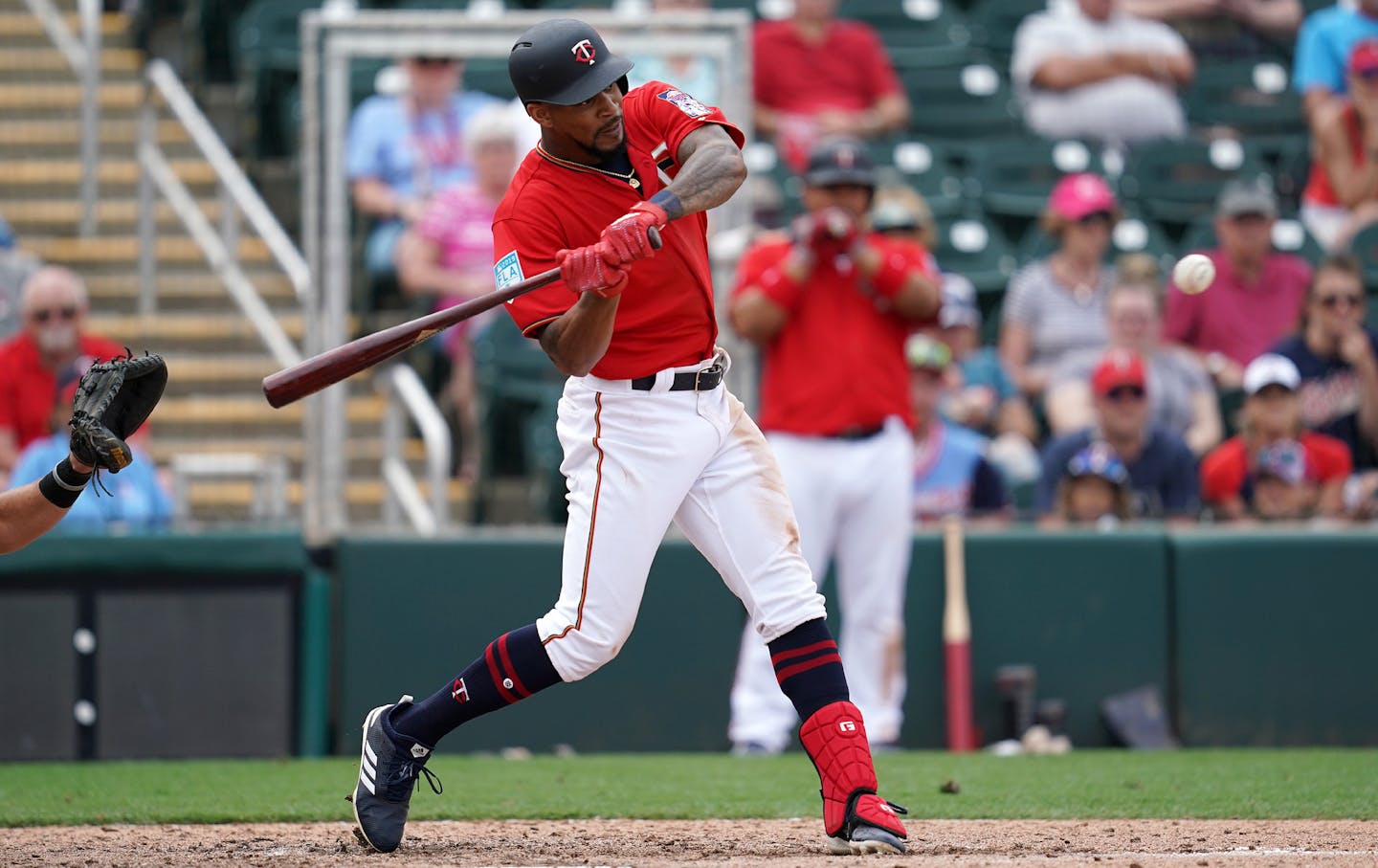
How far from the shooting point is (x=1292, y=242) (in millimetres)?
9789

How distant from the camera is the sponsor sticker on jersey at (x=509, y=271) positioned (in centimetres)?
432

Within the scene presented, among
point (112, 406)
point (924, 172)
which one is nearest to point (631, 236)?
point (112, 406)

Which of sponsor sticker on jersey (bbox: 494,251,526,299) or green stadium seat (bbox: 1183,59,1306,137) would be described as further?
green stadium seat (bbox: 1183,59,1306,137)

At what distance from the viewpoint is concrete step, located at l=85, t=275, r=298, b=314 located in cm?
918

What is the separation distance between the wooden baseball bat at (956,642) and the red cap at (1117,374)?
83 cm

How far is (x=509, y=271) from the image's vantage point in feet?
14.2

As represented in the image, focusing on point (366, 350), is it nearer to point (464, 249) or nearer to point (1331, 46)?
point (464, 249)

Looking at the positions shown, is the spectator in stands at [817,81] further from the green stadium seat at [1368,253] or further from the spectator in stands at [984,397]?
the green stadium seat at [1368,253]

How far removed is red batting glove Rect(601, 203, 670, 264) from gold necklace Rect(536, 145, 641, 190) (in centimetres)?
38

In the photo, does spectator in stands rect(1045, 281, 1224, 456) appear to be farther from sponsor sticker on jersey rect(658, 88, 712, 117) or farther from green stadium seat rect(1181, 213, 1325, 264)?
sponsor sticker on jersey rect(658, 88, 712, 117)

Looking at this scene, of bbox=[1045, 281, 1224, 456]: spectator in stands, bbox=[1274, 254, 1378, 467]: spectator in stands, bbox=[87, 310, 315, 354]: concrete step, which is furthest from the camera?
bbox=[87, 310, 315, 354]: concrete step

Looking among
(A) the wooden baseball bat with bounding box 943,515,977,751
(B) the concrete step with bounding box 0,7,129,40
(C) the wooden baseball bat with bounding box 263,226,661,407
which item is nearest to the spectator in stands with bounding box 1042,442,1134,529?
(A) the wooden baseball bat with bounding box 943,515,977,751

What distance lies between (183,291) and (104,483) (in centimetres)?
226

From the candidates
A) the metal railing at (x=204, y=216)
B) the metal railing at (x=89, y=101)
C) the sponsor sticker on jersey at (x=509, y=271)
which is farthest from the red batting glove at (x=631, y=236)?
the metal railing at (x=89, y=101)
